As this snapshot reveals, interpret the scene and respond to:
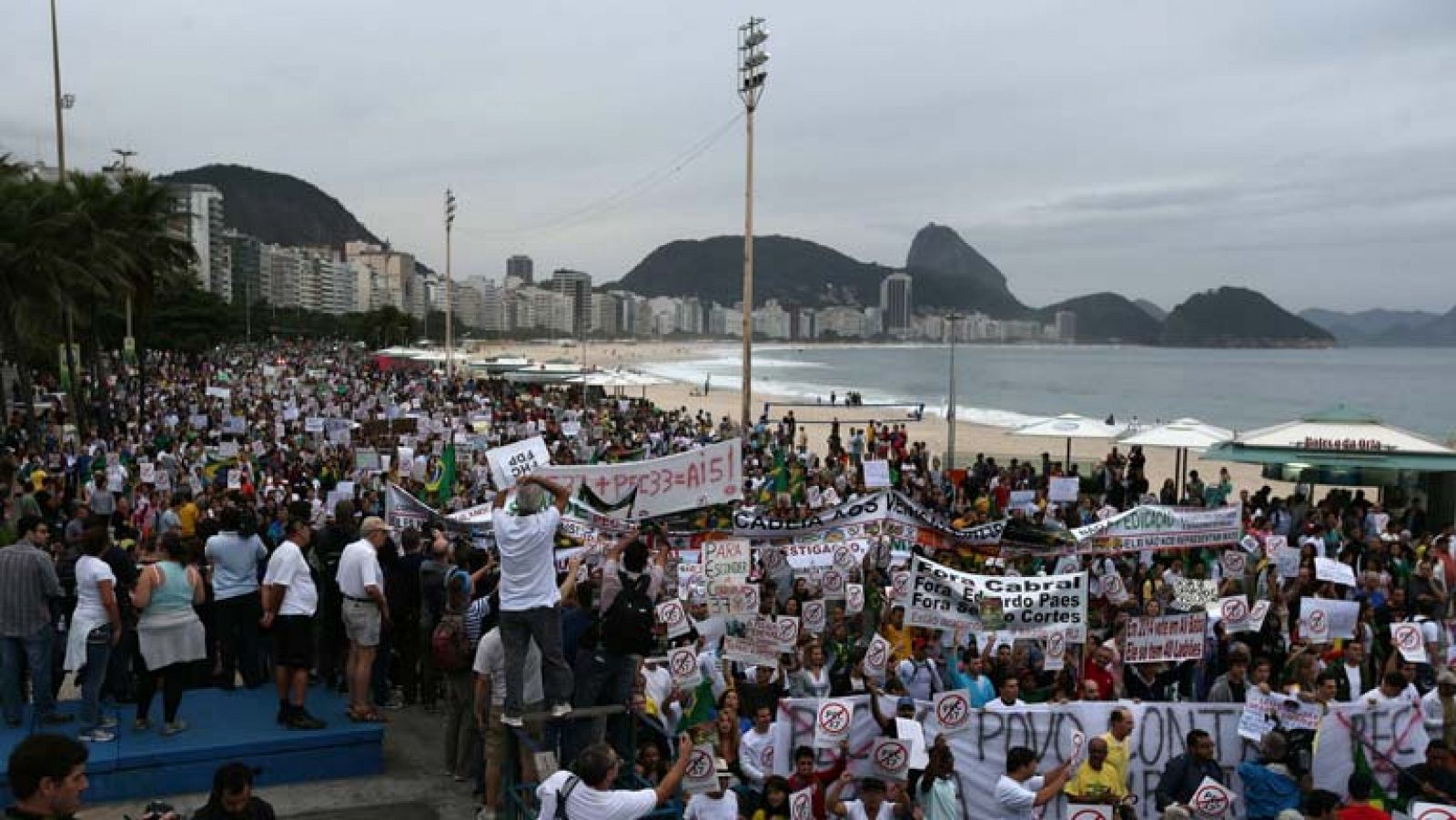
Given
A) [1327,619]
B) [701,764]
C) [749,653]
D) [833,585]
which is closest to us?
[701,764]

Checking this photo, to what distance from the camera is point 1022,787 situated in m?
7.11

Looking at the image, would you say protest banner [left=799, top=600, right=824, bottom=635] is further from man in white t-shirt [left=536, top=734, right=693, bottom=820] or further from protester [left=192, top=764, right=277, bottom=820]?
protester [left=192, top=764, right=277, bottom=820]

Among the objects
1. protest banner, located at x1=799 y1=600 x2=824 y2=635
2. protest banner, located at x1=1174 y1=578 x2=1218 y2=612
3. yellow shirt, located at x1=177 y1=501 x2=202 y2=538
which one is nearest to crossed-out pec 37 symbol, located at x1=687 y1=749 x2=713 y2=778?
protest banner, located at x1=799 y1=600 x2=824 y2=635

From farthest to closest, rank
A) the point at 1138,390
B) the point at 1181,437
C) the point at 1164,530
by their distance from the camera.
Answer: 1. the point at 1138,390
2. the point at 1181,437
3. the point at 1164,530

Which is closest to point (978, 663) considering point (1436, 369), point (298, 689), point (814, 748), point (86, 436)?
point (814, 748)

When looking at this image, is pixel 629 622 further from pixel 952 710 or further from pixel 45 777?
pixel 45 777

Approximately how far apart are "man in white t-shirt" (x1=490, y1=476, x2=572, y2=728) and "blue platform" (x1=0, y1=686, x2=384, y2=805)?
184 centimetres

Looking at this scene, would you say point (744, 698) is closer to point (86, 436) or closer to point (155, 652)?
point (155, 652)

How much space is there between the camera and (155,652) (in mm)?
7648

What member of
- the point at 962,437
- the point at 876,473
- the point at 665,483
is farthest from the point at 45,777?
the point at 962,437

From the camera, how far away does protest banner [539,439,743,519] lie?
31.7ft

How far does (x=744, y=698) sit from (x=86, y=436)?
2728 cm

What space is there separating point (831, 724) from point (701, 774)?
1.13 m

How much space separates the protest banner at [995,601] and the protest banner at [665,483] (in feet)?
5.90
